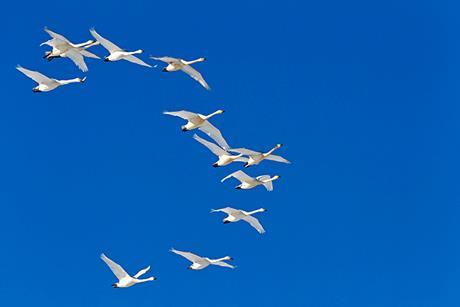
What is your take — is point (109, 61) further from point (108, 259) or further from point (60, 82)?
point (108, 259)

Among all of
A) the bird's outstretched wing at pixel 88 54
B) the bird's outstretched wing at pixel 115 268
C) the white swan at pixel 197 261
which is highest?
the bird's outstretched wing at pixel 88 54

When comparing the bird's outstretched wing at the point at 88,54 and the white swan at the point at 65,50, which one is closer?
the white swan at the point at 65,50

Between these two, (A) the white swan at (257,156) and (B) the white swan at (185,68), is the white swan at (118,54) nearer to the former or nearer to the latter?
(B) the white swan at (185,68)

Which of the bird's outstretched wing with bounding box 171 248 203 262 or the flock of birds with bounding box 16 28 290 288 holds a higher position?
the flock of birds with bounding box 16 28 290 288

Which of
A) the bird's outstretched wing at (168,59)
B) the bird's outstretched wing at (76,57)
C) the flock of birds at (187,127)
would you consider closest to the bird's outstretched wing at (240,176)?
the flock of birds at (187,127)

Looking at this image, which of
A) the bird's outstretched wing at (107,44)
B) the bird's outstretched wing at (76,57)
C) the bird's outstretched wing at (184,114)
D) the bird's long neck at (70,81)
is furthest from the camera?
the bird's long neck at (70,81)

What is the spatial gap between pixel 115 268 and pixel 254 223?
8151mm

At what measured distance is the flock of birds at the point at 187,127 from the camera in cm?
6794

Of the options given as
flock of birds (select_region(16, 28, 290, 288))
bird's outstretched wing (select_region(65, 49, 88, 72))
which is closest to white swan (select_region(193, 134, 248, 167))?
flock of birds (select_region(16, 28, 290, 288))

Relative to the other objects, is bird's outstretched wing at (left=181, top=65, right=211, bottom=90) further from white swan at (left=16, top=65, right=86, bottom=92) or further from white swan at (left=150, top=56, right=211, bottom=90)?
white swan at (left=16, top=65, right=86, bottom=92)

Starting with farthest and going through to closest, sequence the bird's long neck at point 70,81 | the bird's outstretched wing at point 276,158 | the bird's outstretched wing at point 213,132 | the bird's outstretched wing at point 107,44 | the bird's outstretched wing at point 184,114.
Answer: the bird's outstretched wing at point 276,158 → the bird's outstretched wing at point 213,132 → the bird's long neck at point 70,81 → the bird's outstretched wing at point 184,114 → the bird's outstretched wing at point 107,44

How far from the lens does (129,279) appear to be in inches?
2803

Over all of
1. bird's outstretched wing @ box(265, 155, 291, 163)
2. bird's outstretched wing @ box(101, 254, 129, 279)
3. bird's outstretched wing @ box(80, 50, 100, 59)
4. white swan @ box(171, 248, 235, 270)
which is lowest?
bird's outstretched wing @ box(101, 254, 129, 279)

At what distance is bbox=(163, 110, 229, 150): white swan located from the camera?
6875 centimetres
